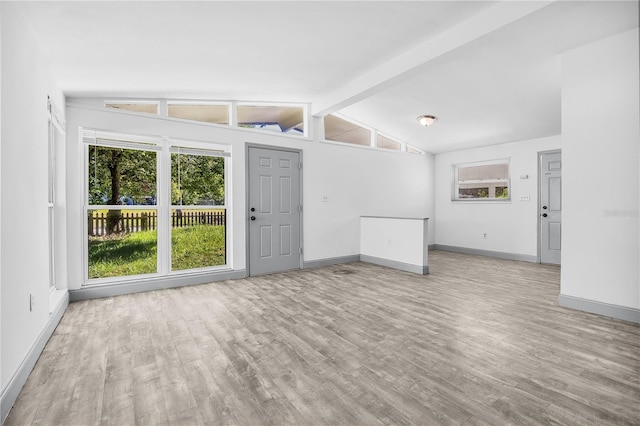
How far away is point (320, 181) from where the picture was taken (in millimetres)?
5863

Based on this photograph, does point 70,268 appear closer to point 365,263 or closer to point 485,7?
point 365,263

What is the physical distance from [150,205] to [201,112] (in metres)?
1.59

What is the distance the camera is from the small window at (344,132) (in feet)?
20.0

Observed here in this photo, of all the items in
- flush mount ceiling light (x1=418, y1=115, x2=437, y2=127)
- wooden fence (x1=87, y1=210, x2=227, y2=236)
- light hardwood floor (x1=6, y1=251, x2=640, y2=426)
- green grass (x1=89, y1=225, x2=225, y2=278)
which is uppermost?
flush mount ceiling light (x1=418, y1=115, x2=437, y2=127)

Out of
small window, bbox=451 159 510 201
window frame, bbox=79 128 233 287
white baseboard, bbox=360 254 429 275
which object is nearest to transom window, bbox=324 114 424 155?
small window, bbox=451 159 510 201

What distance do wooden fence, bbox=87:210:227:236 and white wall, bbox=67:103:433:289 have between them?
8.5 inches

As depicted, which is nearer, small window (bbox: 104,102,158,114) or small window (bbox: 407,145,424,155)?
small window (bbox: 104,102,158,114)

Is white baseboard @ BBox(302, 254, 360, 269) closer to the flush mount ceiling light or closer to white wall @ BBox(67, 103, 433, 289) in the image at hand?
white wall @ BBox(67, 103, 433, 289)

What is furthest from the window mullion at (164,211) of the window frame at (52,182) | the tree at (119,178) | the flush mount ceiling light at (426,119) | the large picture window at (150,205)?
the flush mount ceiling light at (426,119)

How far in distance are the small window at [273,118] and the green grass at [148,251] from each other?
1818 mm

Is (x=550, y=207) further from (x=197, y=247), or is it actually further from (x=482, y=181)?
(x=197, y=247)

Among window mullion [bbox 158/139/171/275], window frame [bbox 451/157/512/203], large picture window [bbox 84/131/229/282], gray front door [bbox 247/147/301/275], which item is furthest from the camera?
window frame [bbox 451/157/512/203]

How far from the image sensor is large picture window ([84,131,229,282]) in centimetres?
407

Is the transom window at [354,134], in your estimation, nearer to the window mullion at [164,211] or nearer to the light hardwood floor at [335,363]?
the window mullion at [164,211]
